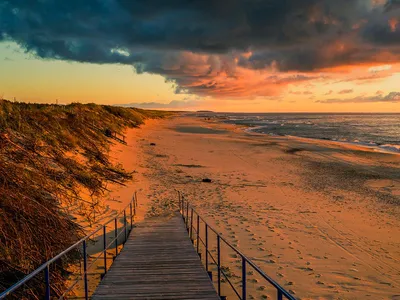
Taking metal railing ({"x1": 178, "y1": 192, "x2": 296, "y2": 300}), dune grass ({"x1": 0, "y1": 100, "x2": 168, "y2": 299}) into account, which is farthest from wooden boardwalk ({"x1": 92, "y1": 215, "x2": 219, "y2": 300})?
dune grass ({"x1": 0, "y1": 100, "x2": 168, "y2": 299})

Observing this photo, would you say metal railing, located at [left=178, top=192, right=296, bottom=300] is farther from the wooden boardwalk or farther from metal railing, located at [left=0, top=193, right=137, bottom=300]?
metal railing, located at [left=0, top=193, right=137, bottom=300]

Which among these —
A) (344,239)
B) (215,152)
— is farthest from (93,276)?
(215,152)

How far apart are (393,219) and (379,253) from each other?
3.87m

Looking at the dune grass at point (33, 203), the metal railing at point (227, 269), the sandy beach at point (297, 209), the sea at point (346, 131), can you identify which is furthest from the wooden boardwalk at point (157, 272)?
the sea at point (346, 131)

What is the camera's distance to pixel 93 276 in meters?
7.07

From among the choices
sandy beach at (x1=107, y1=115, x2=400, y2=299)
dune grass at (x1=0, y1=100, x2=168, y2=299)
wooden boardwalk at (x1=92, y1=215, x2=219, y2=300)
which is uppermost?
dune grass at (x1=0, y1=100, x2=168, y2=299)

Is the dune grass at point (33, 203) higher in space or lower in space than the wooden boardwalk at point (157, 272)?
higher

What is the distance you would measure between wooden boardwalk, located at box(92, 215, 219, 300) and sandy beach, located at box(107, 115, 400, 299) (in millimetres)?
1483

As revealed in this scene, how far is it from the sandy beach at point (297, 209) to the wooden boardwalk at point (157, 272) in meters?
1.48

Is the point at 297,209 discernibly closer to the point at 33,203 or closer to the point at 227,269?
the point at 227,269

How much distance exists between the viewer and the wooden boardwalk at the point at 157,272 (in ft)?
17.2

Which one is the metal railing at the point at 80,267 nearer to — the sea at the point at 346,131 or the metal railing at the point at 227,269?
the metal railing at the point at 227,269

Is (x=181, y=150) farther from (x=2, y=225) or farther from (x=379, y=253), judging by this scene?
(x=2, y=225)

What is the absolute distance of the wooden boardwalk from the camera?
5.25 metres
